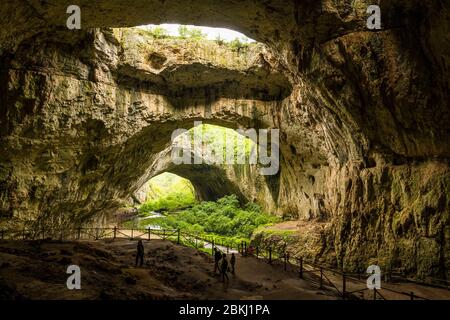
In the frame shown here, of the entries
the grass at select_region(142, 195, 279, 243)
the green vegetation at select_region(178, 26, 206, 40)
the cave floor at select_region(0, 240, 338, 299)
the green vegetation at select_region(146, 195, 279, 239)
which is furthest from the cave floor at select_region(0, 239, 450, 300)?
the green vegetation at select_region(178, 26, 206, 40)

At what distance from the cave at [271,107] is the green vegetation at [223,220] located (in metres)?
3.85

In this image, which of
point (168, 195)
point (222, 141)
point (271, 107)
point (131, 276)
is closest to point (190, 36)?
point (271, 107)

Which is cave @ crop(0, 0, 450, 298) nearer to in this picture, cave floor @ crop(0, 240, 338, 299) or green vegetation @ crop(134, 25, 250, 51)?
green vegetation @ crop(134, 25, 250, 51)

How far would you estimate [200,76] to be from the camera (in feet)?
66.6

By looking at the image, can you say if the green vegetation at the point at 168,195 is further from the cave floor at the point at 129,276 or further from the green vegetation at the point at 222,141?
the cave floor at the point at 129,276

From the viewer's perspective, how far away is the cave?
10.7m

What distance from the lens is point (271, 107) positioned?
22.4m

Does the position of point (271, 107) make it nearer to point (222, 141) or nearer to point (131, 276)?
point (222, 141)

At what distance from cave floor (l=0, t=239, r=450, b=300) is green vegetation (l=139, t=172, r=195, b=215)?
23.8 metres

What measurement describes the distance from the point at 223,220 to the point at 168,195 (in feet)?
56.4

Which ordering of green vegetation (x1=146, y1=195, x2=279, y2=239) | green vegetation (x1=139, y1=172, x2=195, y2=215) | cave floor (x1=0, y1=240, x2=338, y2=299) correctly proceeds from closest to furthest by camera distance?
cave floor (x1=0, y1=240, x2=338, y2=299) < green vegetation (x1=146, y1=195, x2=279, y2=239) < green vegetation (x1=139, y1=172, x2=195, y2=215)

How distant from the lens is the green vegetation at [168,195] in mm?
38531

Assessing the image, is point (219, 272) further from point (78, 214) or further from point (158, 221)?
point (158, 221)

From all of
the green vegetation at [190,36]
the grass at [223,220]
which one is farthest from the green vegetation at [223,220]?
the green vegetation at [190,36]
